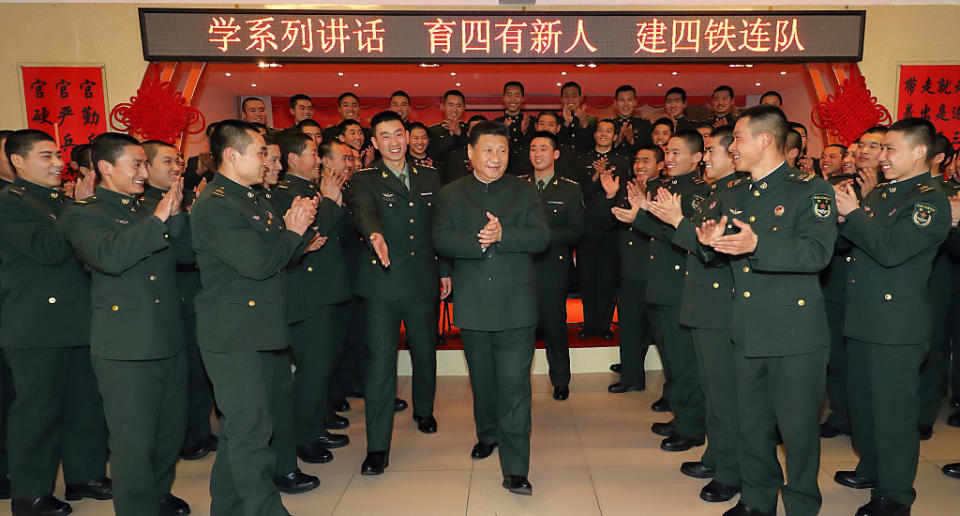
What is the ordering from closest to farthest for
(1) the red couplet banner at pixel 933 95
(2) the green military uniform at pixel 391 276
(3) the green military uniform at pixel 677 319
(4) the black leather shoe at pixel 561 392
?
1. (2) the green military uniform at pixel 391 276
2. (3) the green military uniform at pixel 677 319
3. (4) the black leather shoe at pixel 561 392
4. (1) the red couplet banner at pixel 933 95

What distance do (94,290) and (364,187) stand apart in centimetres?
134

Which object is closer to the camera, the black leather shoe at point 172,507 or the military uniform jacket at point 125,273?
the military uniform jacket at point 125,273

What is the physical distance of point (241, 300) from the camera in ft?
7.97

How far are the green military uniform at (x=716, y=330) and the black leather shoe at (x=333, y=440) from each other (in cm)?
205

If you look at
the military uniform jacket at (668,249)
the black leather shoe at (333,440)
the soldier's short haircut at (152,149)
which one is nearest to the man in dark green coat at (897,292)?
the military uniform jacket at (668,249)

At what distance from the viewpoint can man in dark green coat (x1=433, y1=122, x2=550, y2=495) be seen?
114 inches

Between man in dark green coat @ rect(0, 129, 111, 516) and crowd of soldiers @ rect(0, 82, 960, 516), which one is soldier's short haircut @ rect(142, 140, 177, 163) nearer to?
crowd of soldiers @ rect(0, 82, 960, 516)

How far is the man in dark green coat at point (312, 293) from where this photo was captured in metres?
3.34

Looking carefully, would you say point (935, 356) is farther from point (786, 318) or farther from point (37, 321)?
point (37, 321)

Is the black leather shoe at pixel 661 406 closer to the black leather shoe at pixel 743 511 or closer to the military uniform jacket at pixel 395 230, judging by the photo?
the black leather shoe at pixel 743 511

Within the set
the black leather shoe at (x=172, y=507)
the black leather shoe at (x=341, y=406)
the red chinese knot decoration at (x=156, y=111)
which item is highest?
the red chinese knot decoration at (x=156, y=111)

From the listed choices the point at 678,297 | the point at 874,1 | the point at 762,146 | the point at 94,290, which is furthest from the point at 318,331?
the point at 874,1

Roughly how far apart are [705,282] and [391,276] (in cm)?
156

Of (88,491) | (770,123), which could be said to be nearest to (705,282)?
(770,123)
